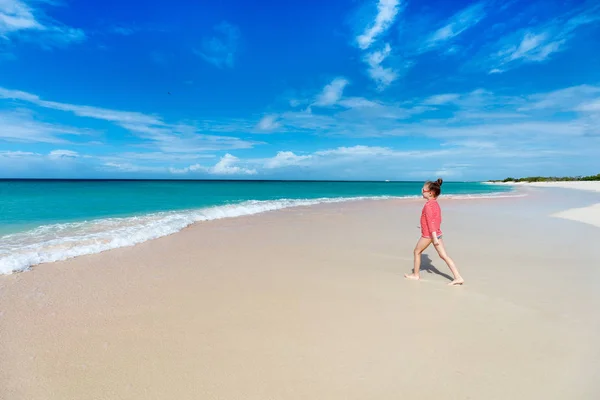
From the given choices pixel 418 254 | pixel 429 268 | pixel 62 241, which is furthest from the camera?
pixel 62 241

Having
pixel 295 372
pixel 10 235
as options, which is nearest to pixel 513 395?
pixel 295 372

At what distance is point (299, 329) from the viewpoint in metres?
3.75

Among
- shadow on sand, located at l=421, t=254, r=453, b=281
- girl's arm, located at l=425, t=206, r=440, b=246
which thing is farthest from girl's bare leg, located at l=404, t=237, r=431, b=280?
shadow on sand, located at l=421, t=254, r=453, b=281

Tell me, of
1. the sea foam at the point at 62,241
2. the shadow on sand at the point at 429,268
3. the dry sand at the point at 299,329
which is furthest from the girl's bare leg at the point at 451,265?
the sea foam at the point at 62,241

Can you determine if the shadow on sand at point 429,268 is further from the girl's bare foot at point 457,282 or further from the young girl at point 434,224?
the young girl at point 434,224

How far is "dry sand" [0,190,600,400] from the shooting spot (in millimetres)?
2775

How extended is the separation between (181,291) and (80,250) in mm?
4375

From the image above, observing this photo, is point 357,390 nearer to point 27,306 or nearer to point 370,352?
point 370,352

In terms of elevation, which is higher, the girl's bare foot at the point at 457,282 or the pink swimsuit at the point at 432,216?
the pink swimsuit at the point at 432,216

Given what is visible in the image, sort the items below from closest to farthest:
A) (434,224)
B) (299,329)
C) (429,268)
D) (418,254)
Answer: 1. (299,329)
2. (434,224)
3. (418,254)
4. (429,268)

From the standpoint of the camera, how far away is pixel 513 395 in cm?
266

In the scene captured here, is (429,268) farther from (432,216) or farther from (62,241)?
(62,241)

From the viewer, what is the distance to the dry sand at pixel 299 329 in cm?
278

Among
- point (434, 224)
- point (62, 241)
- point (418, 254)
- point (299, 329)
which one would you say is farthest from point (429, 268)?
point (62, 241)
